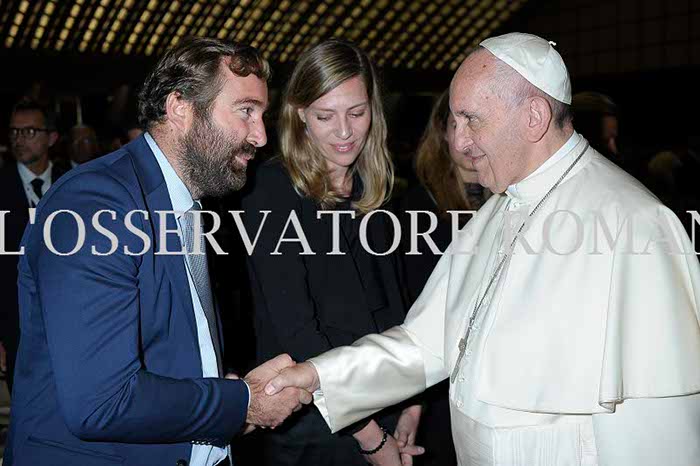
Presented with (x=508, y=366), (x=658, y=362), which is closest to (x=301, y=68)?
(x=508, y=366)

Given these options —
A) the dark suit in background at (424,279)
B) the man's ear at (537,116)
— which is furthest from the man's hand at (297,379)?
the man's ear at (537,116)

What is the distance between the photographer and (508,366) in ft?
6.49

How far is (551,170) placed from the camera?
2137 millimetres

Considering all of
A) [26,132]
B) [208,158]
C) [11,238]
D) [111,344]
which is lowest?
[111,344]

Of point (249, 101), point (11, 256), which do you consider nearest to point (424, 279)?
point (249, 101)

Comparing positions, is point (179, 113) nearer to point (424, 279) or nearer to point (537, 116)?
point (537, 116)

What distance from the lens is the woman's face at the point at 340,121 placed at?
261 cm

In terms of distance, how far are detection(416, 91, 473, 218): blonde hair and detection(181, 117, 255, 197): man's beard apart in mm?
1358

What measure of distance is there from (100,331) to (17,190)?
3026 millimetres

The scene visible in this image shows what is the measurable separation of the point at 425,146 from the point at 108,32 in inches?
923

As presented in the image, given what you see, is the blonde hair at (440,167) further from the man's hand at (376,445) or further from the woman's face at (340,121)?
the man's hand at (376,445)

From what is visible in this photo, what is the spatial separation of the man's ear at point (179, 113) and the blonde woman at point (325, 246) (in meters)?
0.52

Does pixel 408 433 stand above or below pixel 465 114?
below

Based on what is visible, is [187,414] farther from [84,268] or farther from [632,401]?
[632,401]
